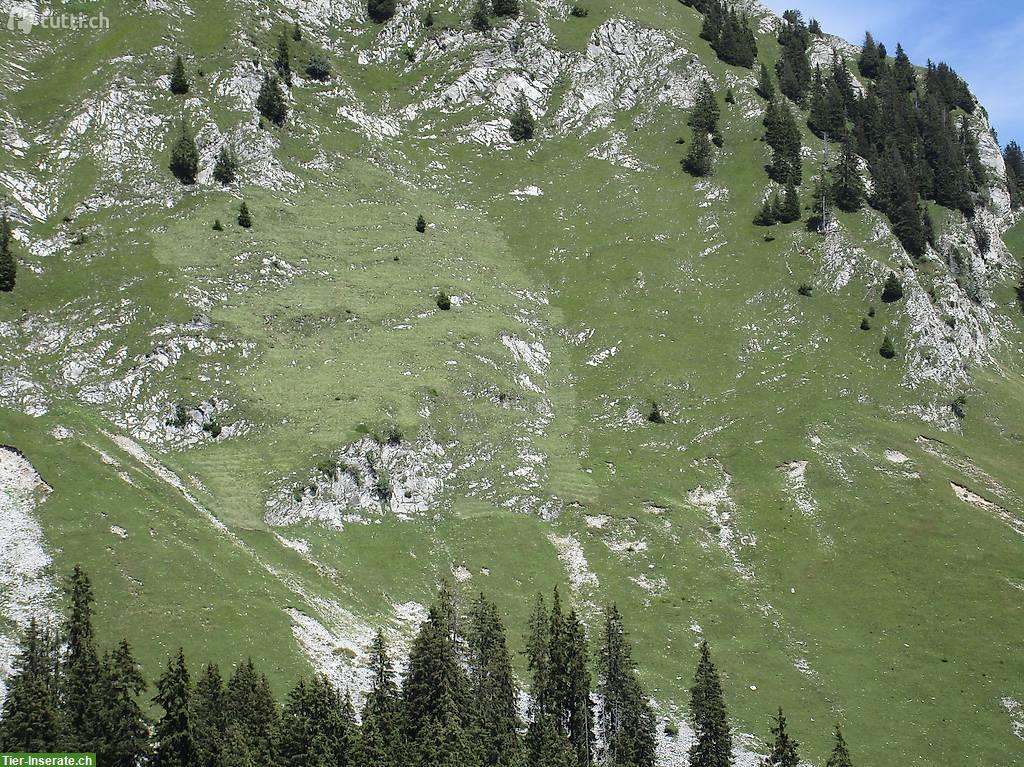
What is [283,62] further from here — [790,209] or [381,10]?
[790,209]

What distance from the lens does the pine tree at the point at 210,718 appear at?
173 feet

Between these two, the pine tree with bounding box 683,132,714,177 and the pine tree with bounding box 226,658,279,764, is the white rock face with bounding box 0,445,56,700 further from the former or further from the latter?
the pine tree with bounding box 683,132,714,177

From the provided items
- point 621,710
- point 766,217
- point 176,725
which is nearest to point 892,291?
point 766,217

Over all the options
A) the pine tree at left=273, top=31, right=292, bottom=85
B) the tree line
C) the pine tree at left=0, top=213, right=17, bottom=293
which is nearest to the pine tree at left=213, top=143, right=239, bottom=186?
the pine tree at left=273, top=31, right=292, bottom=85

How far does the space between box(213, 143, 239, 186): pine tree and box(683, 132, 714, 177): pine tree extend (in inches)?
3250

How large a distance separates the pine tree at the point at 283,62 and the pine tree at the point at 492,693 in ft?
388

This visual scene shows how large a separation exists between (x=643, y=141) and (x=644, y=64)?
25.5 m

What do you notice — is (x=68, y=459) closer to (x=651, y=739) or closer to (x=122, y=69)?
(x=651, y=739)

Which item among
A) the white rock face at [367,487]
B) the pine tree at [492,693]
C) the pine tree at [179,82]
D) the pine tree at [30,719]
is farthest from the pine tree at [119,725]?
the pine tree at [179,82]

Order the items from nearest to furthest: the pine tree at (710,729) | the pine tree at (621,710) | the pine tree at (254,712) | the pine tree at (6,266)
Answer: the pine tree at (254,712) < the pine tree at (710,729) < the pine tree at (621,710) < the pine tree at (6,266)

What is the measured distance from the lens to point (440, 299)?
389ft

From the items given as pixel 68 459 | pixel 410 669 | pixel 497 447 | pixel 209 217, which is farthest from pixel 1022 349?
pixel 68 459

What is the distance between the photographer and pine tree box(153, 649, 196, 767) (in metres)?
51.8

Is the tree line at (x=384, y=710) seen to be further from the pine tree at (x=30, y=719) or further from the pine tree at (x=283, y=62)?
the pine tree at (x=283, y=62)
